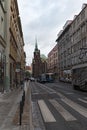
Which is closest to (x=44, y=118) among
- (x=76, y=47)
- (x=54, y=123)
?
(x=54, y=123)

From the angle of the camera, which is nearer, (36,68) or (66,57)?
(66,57)

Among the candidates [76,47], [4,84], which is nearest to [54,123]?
[4,84]

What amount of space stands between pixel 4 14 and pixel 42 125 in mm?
26108

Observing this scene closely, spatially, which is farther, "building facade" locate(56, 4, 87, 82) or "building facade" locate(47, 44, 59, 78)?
"building facade" locate(47, 44, 59, 78)

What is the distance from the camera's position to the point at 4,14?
37.9m

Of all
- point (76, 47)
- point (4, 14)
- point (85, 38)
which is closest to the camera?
point (4, 14)

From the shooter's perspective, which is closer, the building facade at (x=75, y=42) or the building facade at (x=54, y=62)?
the building facade at (x=75, y=42)

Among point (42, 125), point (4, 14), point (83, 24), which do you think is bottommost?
point (42, 125)

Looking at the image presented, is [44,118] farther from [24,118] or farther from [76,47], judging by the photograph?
[76,47]

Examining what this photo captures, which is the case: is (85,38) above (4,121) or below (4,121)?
above

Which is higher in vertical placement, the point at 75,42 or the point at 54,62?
the point at 75,42

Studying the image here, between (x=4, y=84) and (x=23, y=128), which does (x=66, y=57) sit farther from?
(x=23, y=128)

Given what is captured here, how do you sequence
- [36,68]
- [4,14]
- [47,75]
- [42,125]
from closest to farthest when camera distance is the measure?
[42,125], [4,14], [47,75], [36,68]

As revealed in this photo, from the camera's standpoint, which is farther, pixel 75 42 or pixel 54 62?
pixel 54 62
